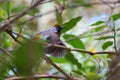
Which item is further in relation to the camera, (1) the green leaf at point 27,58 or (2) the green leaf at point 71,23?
(2) the green leaf at point 71,23

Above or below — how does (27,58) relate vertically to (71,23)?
above

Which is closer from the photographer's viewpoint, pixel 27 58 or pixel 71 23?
pixel 27 58

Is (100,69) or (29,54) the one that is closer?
(29,54)

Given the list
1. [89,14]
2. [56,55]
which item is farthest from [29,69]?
[89,14]

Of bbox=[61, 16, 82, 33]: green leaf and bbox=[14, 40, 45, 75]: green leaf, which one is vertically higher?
bbox=[14, 40, 45, 75]: green leaf

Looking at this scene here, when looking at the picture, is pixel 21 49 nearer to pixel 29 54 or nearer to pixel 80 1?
pixel 29 54

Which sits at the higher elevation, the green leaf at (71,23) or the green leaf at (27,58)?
the green leaf at (27,58)

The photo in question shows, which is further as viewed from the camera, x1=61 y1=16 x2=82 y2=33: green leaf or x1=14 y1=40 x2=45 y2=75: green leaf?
x1=61 y1=16 x2=82 y2=33: green leaf

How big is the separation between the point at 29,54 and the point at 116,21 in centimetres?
67

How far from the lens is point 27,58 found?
30 centimetres

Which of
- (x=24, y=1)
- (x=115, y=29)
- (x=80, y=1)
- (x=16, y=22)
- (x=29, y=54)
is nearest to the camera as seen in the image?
(x=29, y=54)

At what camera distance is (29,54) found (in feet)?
0.96

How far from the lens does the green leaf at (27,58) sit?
0.97ft

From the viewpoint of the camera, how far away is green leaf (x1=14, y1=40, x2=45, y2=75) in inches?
11.6
